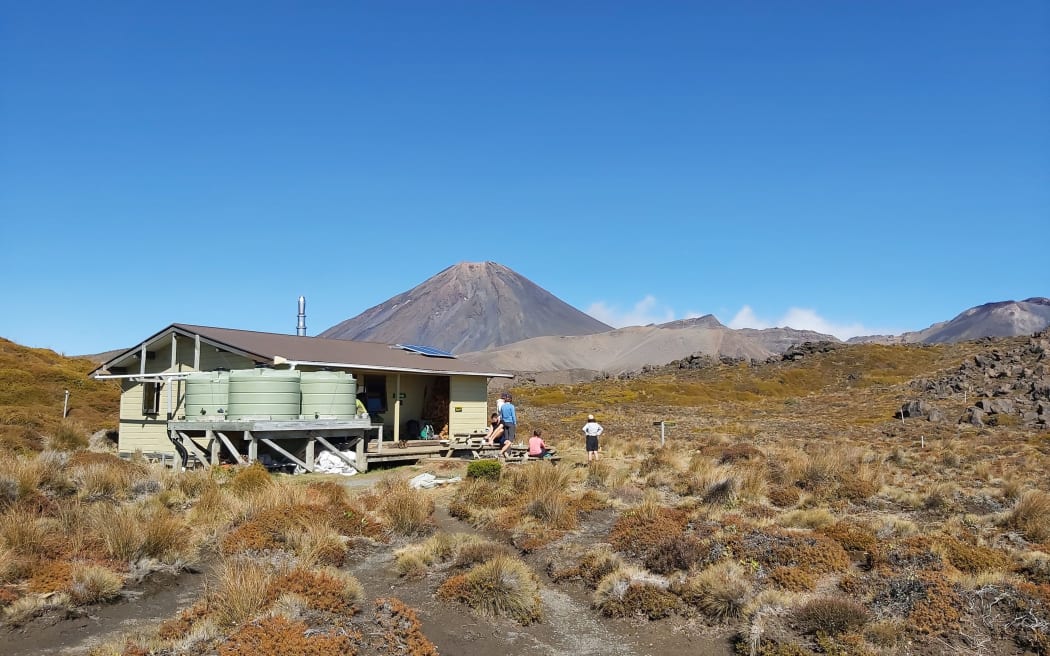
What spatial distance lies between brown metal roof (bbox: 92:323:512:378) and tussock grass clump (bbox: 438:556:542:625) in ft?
38.7

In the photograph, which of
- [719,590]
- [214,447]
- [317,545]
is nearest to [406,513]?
[317,545]

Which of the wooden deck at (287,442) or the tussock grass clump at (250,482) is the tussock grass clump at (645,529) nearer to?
the tussock grass clump at (250,482)

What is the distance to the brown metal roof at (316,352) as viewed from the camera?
19.7m

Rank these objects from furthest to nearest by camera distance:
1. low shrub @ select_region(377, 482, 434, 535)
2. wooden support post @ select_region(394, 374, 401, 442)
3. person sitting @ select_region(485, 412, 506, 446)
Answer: wooden support post @ select_region(394, 374, 401, 442) < person sitting @ select_region(485, 412, 506, 446) < low shrub @ select_region(377, 482, 434, 535)

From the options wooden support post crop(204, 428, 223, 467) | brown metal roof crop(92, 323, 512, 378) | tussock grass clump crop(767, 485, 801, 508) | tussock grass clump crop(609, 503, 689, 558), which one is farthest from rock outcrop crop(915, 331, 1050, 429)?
wooden support post crop(204, 428, 223, 467)

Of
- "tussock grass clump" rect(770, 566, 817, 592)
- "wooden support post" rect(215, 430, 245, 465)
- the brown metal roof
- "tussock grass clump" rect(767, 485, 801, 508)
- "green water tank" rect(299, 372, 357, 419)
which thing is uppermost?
the brown metal roof

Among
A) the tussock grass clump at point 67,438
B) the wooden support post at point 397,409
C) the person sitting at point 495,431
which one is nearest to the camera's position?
the tussock grass clump at point 67,438

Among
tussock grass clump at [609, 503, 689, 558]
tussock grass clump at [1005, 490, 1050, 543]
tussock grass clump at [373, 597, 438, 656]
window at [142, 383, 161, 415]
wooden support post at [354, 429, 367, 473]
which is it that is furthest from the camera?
window at [142, 383, 161, 415]

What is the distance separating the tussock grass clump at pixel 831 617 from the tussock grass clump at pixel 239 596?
16.0 ft

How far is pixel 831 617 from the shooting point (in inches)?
270

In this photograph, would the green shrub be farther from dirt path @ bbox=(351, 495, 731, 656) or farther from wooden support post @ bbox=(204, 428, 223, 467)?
dirt path @ bbox=(351, 495, 731, 656)

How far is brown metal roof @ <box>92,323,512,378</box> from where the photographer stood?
64.6 feet

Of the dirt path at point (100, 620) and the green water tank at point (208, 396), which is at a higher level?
the green water tank at point (208, 396)

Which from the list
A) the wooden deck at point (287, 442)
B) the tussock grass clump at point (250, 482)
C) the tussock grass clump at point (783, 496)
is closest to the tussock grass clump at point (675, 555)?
the tussock grass clump at point (783, 496)
